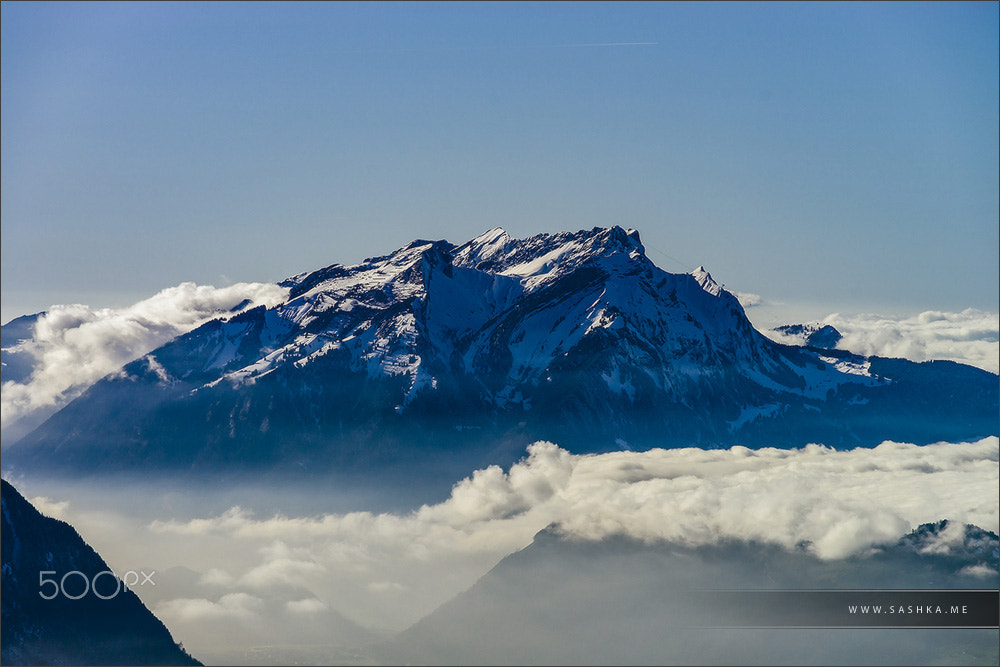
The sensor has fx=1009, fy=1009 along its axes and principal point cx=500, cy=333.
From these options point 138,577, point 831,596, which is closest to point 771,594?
point 831,596

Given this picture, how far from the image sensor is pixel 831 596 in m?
114

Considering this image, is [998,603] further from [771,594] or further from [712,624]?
[712,624]

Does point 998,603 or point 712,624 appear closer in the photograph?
point 998,603

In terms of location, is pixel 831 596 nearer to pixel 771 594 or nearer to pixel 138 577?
pixel 771 594

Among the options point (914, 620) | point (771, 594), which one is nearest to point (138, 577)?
point (771, 594)

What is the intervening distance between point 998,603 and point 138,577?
415 feet

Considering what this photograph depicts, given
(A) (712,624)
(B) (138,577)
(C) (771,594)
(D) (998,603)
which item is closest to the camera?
(D) (998,603)

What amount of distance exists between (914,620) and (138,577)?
118266mm

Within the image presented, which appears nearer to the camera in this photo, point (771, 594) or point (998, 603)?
point (998, 603)

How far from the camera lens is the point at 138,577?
164875 millimetres

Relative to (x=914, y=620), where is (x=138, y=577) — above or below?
above

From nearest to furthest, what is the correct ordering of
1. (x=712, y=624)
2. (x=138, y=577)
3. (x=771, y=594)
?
1. (x=771, y=594)
2. (x=712, y=624)
3. (x=138, y=577)

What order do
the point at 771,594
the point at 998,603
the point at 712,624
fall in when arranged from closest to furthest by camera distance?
the point at 998,603 < the point at 771,594 < the point at 712,624

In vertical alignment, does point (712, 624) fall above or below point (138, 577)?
below
